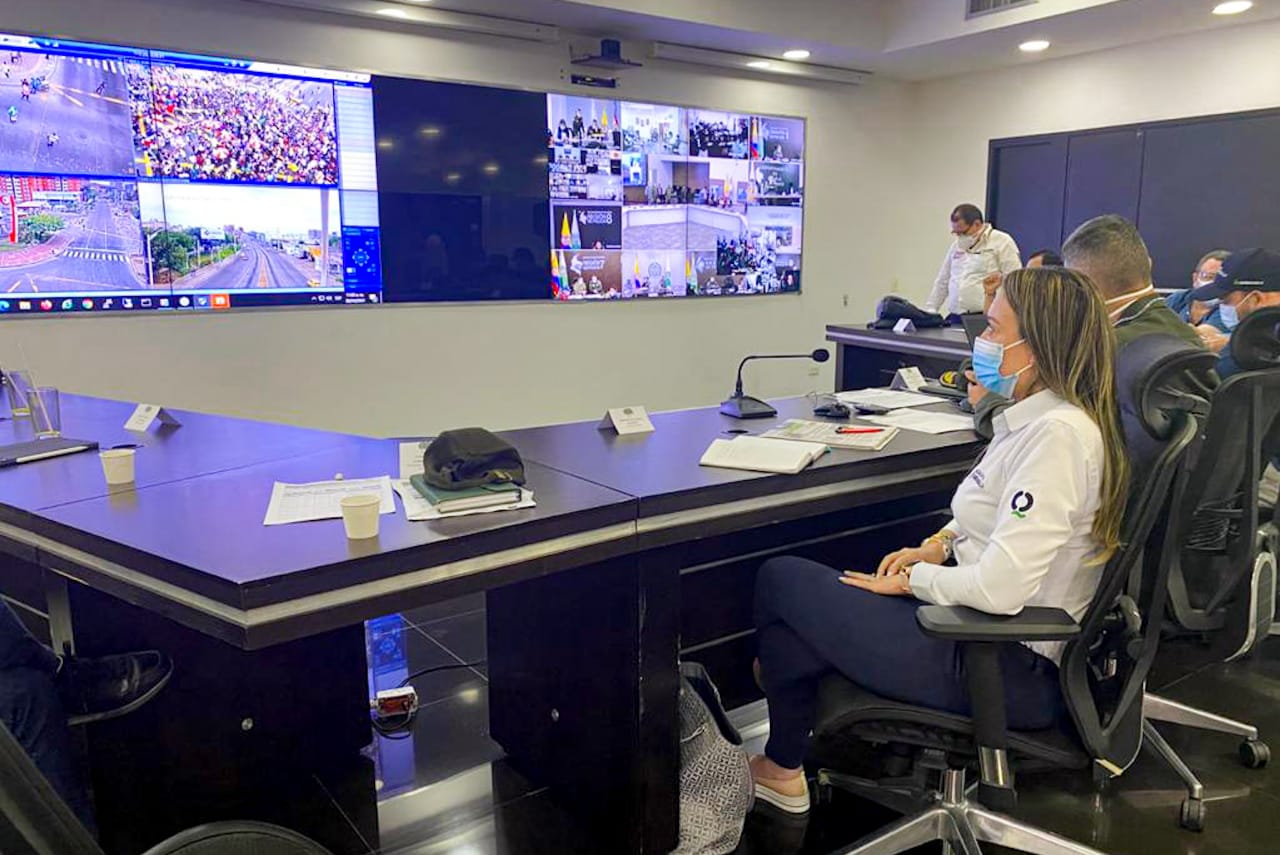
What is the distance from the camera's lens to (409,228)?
4633mm

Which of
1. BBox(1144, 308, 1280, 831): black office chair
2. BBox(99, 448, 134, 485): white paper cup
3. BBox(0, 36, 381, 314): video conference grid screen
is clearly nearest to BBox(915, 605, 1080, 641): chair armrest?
BBox(1144, 308, 1280, 831): black office chair

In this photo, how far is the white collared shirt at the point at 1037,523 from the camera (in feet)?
4.85

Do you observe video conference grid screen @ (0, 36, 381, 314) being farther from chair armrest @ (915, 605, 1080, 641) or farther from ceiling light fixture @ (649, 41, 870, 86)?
chair armrest @ (915, 605, 1080, 641)

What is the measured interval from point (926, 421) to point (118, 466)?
1944 millimetres

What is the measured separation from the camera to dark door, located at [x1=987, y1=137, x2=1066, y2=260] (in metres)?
6.04

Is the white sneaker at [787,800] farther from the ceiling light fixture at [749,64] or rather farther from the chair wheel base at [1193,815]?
the ceiling light fixture at [749,64]

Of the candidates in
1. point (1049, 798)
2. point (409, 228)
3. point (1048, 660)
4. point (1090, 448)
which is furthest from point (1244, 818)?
point (409, 228)

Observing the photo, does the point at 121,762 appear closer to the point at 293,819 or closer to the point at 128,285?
the point at 293,819

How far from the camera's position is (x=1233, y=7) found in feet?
15.4

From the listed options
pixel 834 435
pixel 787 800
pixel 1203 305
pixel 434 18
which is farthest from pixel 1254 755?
pixel 434 18

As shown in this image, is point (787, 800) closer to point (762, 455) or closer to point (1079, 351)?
point (762, 455)

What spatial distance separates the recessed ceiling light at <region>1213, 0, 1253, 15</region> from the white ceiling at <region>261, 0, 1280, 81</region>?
0.14 ft

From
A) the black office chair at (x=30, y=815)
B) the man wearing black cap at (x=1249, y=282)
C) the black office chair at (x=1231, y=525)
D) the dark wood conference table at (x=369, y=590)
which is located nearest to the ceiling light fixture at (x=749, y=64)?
the man wearing black cap at (x=1249, y=282)

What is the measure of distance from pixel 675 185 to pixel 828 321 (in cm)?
170
